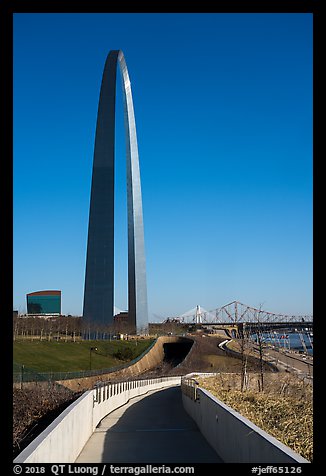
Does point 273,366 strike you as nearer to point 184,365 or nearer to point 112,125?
point 184,365

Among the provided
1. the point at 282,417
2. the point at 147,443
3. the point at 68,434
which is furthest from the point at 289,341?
the point at 68,434

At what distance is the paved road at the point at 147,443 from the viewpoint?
8.54 meters

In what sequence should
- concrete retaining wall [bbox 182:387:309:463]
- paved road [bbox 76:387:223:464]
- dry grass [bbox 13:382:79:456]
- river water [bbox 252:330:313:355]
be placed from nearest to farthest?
concrete retaining wall [bbox 182:387:309:463] → paved road [bbox 76:387:223:464] → dry grass [bbox 13:382:79:456] → river water [bbox 252:330:313:355]

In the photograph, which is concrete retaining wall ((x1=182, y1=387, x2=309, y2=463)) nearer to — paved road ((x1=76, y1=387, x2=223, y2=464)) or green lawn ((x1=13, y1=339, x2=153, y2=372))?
paved road ((x1=76, y1=387, x2=223, y2=464))

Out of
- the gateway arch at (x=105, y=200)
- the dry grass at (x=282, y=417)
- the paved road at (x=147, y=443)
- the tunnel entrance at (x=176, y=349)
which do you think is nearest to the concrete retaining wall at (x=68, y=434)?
the paved road at (x=147, y=443)

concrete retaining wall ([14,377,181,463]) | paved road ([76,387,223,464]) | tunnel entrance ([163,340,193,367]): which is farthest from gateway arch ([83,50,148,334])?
paved road ([76,387,223,464])

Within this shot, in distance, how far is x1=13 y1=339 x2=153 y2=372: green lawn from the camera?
44.2 metres

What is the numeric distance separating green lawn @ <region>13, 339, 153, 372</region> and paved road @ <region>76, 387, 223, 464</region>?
89.3 feet

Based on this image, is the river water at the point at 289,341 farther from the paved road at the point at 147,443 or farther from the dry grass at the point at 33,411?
the dry grass at the point at 33,411

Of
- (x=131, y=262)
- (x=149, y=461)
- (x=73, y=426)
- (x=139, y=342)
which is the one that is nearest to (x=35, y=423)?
(x=73, y=426)

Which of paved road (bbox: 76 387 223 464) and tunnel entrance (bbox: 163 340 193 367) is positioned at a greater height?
paved road (bbox: 76 387 223 464)

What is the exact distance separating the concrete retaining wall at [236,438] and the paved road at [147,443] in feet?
0.74

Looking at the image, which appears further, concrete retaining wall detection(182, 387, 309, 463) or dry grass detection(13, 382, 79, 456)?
dry grass detection(13, 382, 79, 456)
